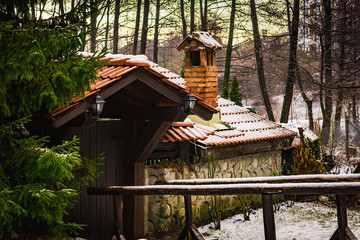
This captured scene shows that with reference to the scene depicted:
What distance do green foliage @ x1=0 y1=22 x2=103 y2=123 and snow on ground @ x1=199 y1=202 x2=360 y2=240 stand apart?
4834mm

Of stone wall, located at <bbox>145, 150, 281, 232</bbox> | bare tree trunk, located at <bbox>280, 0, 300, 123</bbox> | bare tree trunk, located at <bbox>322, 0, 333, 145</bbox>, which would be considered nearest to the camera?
stone wall, located at <bbox>145, 150, 281, 232</bbox>

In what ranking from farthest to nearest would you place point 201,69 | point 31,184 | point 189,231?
1. point 201,69
2. point 189,231
3. point 31,184

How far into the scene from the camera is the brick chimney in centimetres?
1083

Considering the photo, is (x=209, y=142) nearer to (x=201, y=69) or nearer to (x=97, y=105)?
(x=201, y=69)

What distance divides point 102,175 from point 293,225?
13.4ft

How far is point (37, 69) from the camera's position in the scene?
180 inches

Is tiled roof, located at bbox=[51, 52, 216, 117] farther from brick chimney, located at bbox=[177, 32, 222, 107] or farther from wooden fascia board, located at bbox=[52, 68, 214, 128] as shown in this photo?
brick chimney, located at bbox=[177, 32, 222, 107]

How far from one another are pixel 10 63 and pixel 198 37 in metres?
7.47

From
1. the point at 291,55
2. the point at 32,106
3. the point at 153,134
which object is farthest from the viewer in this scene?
the point at 291,55

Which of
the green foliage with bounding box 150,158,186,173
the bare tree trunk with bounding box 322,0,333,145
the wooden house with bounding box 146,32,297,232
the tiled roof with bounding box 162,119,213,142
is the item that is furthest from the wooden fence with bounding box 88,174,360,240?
the bare tree trunk with bounding box 322,0,333,145

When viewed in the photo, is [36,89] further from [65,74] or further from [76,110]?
[76,110]

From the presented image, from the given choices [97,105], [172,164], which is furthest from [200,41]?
[97,105]

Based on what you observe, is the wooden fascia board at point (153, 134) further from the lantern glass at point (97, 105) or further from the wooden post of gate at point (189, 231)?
the wooden post of gate at point (189, 231)

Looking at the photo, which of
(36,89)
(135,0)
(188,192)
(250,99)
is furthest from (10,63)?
(250,99)
